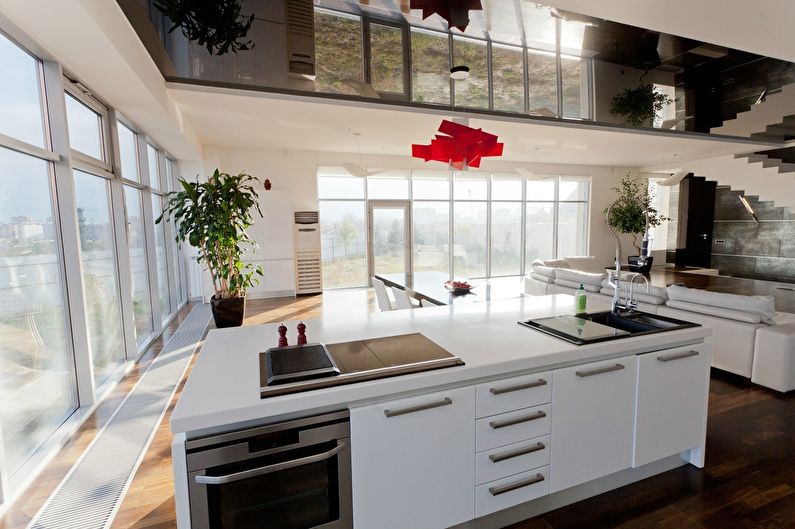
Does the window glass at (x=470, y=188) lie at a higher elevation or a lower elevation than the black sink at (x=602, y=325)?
higher

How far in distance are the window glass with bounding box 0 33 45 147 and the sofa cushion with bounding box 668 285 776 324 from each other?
5.48m

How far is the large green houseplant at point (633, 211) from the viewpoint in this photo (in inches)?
397

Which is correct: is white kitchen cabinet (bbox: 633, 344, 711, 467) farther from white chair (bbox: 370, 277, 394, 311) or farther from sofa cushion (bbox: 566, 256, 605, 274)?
sofa cushion (bbox: 566, 256, 605, 274)

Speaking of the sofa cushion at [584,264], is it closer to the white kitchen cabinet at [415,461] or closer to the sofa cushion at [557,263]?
the sofa cushion at [557,263]

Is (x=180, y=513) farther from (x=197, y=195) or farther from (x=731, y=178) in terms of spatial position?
(x=731, y=178)

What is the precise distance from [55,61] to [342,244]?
6025 mm

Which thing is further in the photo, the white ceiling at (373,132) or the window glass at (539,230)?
the window glass at (539,230)

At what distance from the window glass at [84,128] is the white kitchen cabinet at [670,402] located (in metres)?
4.20

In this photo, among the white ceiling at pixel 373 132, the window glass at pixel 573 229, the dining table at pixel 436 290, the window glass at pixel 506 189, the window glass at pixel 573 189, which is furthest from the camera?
the window glass at pixel 573 229

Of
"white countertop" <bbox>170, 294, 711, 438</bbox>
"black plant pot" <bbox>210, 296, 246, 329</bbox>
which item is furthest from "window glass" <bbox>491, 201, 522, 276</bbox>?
"white countertop" <bbox>170, 294, 711, 438</bbox>

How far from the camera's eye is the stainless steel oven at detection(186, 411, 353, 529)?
123 cm

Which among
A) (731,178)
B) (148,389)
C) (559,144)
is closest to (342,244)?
(559,144)

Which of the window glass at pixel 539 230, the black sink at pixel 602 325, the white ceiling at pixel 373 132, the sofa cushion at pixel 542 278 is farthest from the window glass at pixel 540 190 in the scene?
the black sink at pixel 602 325

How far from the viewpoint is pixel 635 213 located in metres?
10.1
